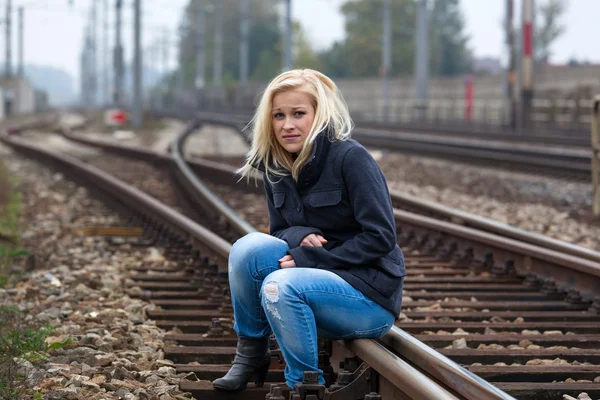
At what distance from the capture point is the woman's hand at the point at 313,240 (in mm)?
3678

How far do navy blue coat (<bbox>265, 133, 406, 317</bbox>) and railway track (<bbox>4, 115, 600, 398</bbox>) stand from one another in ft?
0.92

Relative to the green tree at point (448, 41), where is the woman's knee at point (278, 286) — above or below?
below

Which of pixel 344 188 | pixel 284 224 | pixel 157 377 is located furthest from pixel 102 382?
pixel 344 188

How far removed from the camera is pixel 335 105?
148 inches

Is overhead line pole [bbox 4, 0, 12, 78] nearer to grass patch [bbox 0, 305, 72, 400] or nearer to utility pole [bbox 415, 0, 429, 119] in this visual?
utility pole [bbox 415, 0, 429, 119]

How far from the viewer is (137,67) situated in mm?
33031

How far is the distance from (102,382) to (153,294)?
6.44 feet

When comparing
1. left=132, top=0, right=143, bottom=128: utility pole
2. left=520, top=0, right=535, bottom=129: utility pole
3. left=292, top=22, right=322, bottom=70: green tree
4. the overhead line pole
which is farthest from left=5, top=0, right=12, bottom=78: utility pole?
left=292, top=22, right=322, bottom=70: green tree

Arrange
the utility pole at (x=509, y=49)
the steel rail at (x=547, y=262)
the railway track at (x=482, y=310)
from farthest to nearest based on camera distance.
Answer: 1. the utility pole at (x=509, y=49)
2. the steel rail at (x=547, y=262)
3. the railway track at (x=482, y=310)

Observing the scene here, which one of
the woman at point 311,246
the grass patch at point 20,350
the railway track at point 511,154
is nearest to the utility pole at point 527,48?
the railway track at point 511,154

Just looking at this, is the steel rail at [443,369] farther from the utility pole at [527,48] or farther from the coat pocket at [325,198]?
the utility pole at [527,48]

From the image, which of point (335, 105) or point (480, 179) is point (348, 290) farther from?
point (480, 179)

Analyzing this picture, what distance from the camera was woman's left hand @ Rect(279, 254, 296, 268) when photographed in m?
3.68

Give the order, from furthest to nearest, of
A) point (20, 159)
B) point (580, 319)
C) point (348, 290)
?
point (20, 159) < point (580, 319) < point (348, 290)
